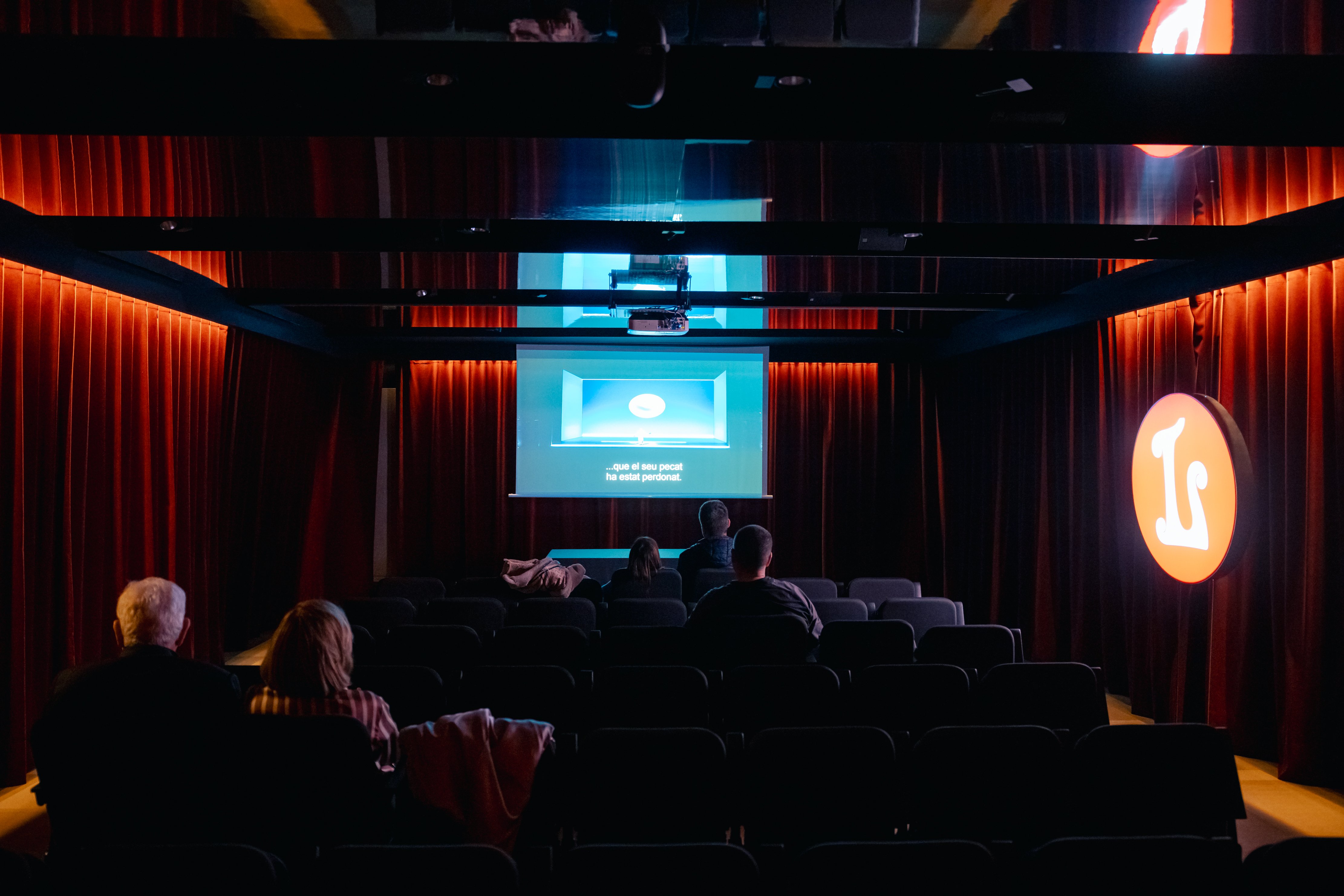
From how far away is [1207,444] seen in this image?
12.9ft

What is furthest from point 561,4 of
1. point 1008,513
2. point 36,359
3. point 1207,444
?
point 1008,513

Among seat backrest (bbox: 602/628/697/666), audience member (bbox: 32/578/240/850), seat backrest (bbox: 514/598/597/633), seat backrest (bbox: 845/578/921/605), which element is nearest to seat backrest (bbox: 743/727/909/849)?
seat backrest (bbox: 602/628/697/666)

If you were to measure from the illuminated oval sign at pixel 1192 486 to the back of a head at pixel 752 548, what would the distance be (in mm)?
2111

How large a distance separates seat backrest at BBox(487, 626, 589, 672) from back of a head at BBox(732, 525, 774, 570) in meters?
0.93

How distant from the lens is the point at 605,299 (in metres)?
7.36

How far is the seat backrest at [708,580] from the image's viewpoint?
613cm

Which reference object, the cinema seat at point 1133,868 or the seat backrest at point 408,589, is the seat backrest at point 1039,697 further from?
the seat backrest at point 408,589

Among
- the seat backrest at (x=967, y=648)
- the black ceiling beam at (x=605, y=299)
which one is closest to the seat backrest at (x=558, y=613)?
the seat backrest at (x=967, y=648)

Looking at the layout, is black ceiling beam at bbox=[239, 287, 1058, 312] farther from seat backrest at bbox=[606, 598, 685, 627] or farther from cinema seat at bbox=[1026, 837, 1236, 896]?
cinema seat at bbox=[1026, 837, 1236, 896]

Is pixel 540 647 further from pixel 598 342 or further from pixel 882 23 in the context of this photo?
pixel 598 342

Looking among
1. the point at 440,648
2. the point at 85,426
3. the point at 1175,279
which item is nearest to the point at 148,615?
the point at 440,648

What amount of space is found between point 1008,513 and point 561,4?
275 inches

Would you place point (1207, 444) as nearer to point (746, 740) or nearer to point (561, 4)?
point (746, 740)

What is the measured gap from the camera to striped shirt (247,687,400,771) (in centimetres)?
268
